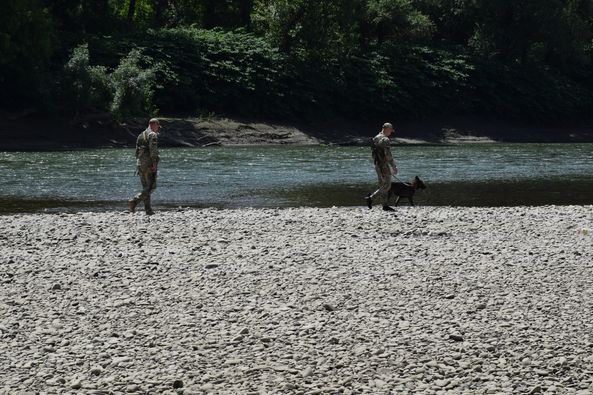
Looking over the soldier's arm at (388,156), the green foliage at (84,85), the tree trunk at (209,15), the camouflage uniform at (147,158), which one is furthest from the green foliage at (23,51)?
the soldier's arm at (388,156)

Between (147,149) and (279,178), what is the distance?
14690 mm

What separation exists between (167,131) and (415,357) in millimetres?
44870

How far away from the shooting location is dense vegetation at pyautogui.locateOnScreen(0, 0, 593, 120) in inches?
2098

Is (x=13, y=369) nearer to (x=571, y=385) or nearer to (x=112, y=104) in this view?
(x=571, y=385)

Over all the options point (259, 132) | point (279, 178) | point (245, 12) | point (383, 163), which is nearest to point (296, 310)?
point (383, 163)

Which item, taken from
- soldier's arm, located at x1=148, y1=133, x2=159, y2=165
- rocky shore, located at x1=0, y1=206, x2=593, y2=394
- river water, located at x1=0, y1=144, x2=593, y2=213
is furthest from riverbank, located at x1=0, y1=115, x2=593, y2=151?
rocky shore, located at x1=0, y1=206, x2=593, y2=394

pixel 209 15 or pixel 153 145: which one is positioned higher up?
pixel 209 15

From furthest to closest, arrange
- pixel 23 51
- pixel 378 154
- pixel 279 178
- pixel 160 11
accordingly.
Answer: pixel 160 11, pixel 23 51, pixel 279 178, pixel 378 154

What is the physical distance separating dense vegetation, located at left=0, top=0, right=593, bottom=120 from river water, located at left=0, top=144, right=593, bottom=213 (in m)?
7.93

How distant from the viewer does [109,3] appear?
6875 centimetres

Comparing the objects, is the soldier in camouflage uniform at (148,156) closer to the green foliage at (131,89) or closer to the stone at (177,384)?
the stone at (177,384)

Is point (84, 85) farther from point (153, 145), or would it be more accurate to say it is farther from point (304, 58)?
point (153, 145)

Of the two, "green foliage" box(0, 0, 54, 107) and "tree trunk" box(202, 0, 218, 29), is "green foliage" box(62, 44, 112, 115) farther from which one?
"tree trunk" box(202, 0, 218, 29)

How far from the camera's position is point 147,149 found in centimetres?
2067
